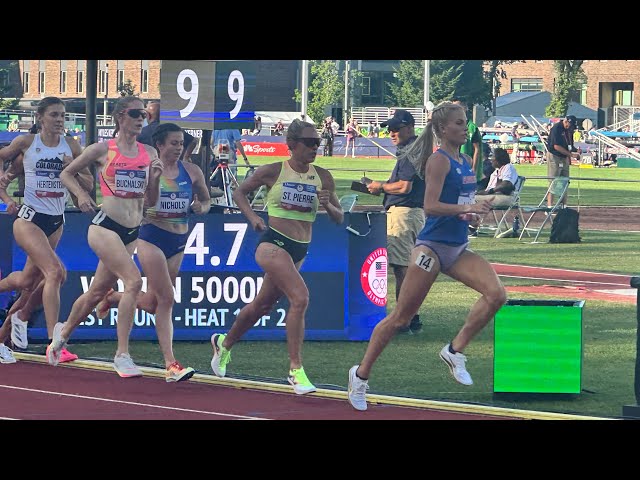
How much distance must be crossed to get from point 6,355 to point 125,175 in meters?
1.96

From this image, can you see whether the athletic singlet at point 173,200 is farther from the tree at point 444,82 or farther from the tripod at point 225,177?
the tree at point 444,82

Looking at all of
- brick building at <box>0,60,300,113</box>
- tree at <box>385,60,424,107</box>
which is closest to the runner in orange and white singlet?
brick building at <box>0,60,300,113</box>

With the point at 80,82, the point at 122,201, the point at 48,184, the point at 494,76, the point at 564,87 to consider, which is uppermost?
the point at 494,76

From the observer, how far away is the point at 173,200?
10.6m

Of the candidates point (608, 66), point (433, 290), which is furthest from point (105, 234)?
point (608, 66)

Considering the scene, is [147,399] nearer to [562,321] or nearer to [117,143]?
[117,143]

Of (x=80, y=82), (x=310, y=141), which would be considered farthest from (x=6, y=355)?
(x=80, y=82)

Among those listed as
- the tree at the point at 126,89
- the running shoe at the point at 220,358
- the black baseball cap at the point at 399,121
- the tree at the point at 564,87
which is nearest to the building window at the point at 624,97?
the tree at the point at 564,87

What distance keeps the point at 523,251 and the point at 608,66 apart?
235 ft

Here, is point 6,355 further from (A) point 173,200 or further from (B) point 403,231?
(B) point 403,231

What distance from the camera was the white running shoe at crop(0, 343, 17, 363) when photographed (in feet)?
37.0

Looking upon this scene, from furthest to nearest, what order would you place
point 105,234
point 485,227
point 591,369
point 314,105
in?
point 314,105, point 485,227, point 591,369, point 105,234

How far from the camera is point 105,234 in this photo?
10391 millimetres

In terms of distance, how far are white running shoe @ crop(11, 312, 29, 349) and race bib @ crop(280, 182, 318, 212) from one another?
2.85 meters
